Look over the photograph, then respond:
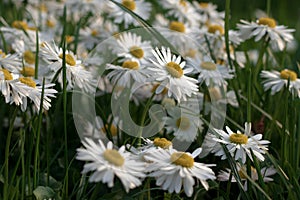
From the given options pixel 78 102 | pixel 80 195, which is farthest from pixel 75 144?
pixel 80 195


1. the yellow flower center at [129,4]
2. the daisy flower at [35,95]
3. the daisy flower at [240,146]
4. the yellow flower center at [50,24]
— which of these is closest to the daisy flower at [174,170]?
the daisy flower at [240,146]

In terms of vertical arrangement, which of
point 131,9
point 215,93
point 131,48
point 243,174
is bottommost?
point 243,174

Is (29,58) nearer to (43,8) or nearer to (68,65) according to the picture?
(68,65)

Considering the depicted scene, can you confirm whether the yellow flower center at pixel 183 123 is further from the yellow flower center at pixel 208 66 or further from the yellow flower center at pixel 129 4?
the yellow flower center at pixel 129 4

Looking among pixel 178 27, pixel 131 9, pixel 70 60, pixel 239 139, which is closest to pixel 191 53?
pixel 178 27

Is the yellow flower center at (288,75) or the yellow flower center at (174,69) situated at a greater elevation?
the yellow flower center at (174,69)

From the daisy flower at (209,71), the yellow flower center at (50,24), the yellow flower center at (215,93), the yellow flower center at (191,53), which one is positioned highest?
the yellow flower center at (50,24)

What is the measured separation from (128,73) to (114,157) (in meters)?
0.49

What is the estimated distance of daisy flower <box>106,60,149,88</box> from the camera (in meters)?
1.25

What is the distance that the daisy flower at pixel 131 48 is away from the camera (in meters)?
1.43

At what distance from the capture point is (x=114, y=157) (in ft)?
2.62

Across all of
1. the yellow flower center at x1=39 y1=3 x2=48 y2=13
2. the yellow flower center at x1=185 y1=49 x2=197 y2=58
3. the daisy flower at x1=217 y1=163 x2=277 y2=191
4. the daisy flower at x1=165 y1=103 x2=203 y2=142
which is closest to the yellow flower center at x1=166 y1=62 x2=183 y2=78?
the daisy flower at x1=165 y1=103 x2=203 y2=142

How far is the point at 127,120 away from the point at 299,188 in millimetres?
444

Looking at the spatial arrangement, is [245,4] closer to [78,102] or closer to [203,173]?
[78,102]
